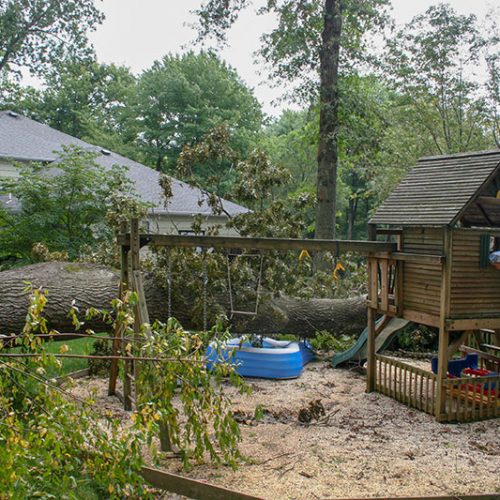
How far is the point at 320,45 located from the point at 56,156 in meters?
8.86

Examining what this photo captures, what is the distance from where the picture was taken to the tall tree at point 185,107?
94.5 ft

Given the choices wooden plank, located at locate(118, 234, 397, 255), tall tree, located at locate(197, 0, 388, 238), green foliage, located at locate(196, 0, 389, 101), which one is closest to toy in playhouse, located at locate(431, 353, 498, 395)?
wooden plank, located at locate(118, 234, 397, 255)

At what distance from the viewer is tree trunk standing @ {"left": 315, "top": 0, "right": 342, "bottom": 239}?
12781 mm

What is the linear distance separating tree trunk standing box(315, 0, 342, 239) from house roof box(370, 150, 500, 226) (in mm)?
5333

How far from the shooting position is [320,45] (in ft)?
43.6

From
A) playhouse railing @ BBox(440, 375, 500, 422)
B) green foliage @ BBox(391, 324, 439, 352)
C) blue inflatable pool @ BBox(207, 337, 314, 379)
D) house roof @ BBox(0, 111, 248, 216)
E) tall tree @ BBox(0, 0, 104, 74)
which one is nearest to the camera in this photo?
playhouse railing @ BBox(440, 375, 500, 422)

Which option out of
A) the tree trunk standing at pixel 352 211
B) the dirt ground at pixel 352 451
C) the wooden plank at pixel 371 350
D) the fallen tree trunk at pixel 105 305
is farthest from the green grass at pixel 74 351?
the tree trunk standing at pixel 352 211

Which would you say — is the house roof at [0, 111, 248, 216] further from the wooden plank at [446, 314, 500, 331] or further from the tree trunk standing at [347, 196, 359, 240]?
the tree trunk standing at [347, 196, 359, 240]

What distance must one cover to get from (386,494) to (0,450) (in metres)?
3.20

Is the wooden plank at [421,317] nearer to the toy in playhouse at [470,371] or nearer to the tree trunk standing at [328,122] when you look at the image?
the toy in playhouse at [470,371]

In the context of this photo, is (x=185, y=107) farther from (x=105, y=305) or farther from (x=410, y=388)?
(x=410, y=388)

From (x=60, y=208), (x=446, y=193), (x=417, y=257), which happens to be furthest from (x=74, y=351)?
(x=446, y=193)

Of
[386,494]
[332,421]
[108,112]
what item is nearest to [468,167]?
[332,421]

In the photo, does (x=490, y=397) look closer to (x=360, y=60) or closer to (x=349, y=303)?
(x=349, y=303)
